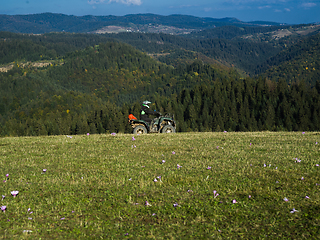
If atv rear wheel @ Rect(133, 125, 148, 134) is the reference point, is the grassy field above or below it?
above

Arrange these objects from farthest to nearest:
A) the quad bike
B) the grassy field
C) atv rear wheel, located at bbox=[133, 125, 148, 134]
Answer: the quad bike, atv rear wheel, located at bbox=[133, 125, 148, 134], the grassy field

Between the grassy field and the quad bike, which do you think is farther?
the quad bike

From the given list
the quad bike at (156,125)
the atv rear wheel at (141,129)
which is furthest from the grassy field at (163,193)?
the quad bike at (156,125)

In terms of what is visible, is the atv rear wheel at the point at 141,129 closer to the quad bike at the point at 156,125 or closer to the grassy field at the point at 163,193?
the quad bike at the point at 156,125

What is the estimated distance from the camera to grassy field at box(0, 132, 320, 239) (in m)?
6.83

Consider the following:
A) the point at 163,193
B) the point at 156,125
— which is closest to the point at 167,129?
the point at 156,125

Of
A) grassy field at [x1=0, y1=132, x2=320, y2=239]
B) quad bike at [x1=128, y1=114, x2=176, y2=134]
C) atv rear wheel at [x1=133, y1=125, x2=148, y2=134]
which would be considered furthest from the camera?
quad bike at [x1=128, y1=114, x2=176, y2=134]

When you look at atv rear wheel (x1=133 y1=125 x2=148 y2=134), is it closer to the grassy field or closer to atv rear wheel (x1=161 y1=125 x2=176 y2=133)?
atv rear wheel (x1=161 y1=125 x2=176 y2=133)

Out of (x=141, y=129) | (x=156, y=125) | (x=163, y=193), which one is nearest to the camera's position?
(x=163, y=193)

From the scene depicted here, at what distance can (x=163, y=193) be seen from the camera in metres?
8.88

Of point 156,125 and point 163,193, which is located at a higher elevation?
point 163,193

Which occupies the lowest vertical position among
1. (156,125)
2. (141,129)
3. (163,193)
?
(141,129)

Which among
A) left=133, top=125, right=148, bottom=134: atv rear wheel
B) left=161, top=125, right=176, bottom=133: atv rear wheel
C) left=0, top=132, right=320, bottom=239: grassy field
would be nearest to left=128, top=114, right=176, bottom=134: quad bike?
left=161, top=125, right=176, bottom=133: atv rear wheel

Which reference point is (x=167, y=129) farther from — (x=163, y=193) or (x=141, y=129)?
(x=163, y=193)
